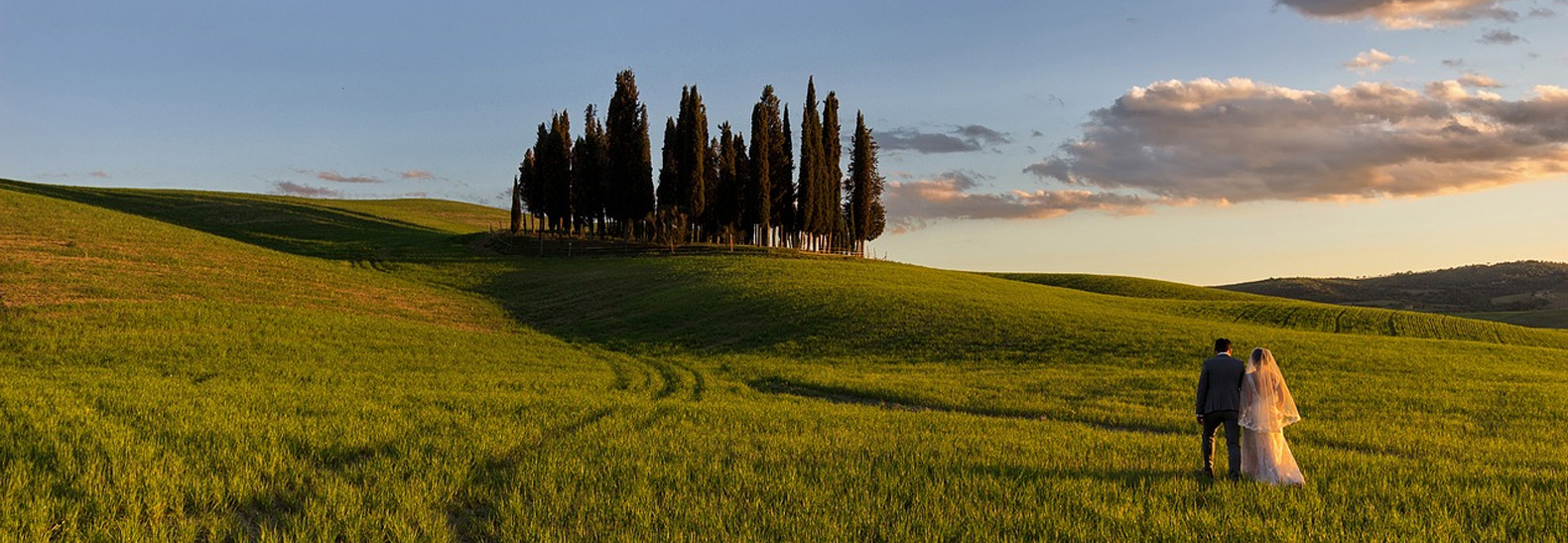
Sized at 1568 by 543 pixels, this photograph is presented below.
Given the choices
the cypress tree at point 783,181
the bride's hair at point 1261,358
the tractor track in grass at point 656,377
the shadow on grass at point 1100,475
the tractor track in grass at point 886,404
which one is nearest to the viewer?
the shadow on grass at point 1100,475

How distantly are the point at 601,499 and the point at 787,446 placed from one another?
4295 millimetres

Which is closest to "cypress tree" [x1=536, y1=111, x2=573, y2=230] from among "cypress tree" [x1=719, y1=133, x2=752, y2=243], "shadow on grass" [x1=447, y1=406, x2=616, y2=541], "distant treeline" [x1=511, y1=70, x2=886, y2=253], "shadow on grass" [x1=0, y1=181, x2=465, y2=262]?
"distant treeline" [x1=511, y1=70, x2=886, y2=253]

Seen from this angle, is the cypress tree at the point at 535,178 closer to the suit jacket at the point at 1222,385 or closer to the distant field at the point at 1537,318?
the suit jacket at the point at 1222,385

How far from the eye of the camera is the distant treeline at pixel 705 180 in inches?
2992

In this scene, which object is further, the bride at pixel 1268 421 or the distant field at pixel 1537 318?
the distant field at pixel 1537 318

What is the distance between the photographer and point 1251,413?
11430mm

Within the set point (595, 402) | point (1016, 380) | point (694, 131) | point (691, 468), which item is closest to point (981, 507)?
point (691, 468)

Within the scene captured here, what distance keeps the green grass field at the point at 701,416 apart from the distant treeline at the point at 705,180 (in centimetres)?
2464

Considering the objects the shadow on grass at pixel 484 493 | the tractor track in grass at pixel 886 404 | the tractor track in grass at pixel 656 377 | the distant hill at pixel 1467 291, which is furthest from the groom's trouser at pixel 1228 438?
the distant hill at pixel 1467 291

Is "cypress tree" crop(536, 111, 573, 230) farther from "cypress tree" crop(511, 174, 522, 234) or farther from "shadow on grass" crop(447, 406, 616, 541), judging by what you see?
"shadow on grass" crop(447, 406, 616, 541)

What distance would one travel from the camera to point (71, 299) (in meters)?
34.8

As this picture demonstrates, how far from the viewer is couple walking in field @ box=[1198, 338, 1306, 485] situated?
1134 cm

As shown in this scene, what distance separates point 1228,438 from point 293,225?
98.4m

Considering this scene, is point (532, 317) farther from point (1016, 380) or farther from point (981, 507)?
point (981, 507)
